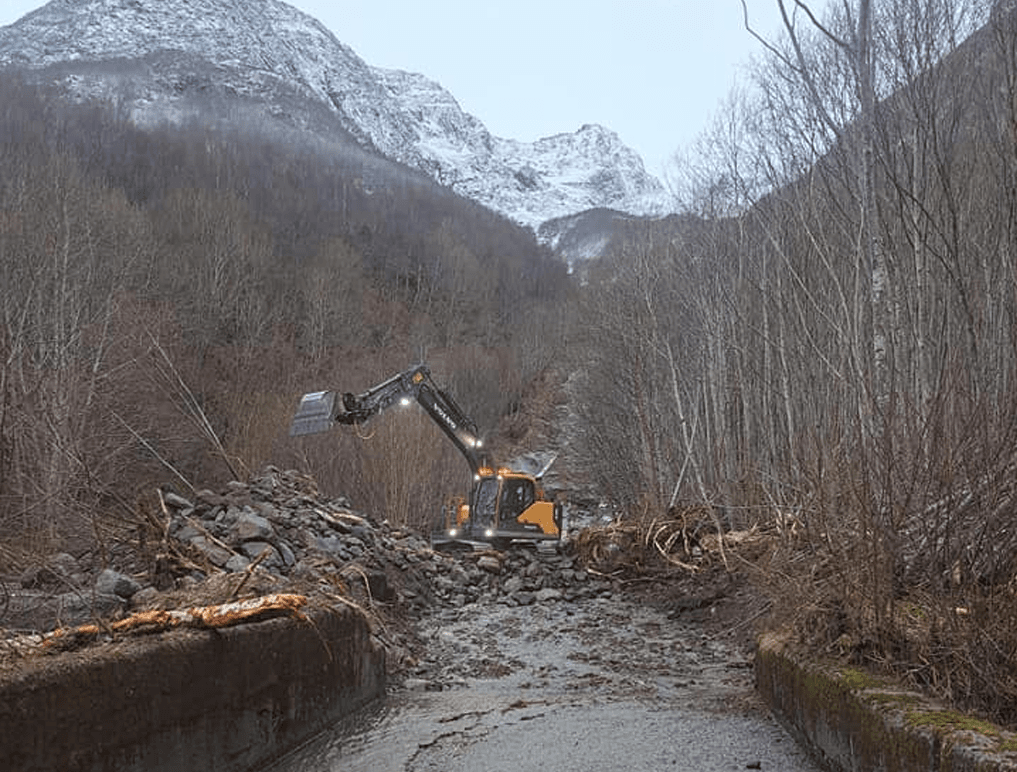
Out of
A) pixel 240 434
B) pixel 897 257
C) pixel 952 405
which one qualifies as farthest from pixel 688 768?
pixel 240 434

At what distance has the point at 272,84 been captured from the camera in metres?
65.4

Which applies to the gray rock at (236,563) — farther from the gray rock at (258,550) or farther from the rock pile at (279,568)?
the gray rock at (258,550)

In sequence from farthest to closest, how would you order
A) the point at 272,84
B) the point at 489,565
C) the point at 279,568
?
the point at 272,84 → the point at 489,565 → the point at 279,568

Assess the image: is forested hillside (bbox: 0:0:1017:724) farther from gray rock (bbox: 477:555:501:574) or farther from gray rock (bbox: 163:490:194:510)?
gray rock (bbox: 477:555:501:574)

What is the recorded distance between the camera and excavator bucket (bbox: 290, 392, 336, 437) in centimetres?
1033

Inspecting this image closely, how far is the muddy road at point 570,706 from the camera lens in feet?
13.8

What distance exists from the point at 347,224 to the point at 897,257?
40225 mm

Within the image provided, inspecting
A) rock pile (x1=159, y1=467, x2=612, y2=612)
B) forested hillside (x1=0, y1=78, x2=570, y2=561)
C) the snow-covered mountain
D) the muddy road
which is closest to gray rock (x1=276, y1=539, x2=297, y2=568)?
rock pile (x1=159, y1=467, x2=612, y2=612)

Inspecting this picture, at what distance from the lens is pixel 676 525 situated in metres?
11.6

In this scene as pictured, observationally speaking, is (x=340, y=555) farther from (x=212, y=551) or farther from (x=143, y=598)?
(x=143, y=598)

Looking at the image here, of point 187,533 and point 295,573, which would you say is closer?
point 295,573

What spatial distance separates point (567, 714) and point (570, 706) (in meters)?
0.27

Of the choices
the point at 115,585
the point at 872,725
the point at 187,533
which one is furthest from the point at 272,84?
the point at 872,725

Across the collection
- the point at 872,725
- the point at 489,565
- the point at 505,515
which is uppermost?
the point at 872,725
